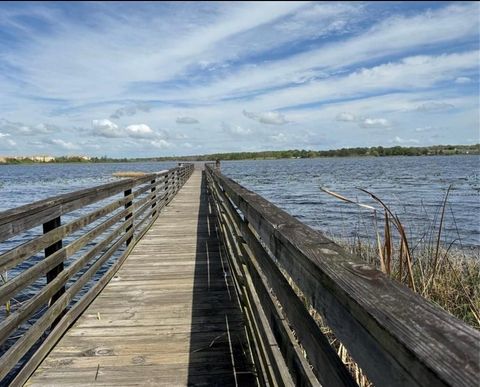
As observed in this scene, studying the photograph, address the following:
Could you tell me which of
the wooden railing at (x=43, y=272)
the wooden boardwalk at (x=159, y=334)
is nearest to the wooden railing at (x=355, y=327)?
the wooden boardwalk at (x=159, y=334)

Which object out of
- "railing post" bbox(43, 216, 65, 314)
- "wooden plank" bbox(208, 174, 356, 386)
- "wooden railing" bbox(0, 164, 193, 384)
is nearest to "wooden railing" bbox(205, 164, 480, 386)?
"wooden plank" bbox(208, 174, 356, 386)

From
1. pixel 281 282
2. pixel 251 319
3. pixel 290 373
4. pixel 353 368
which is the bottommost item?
pixel 353 368

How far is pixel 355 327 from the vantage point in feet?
3.54

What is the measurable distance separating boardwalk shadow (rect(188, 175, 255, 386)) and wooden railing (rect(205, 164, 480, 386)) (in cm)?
80

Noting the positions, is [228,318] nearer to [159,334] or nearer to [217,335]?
[217,335]

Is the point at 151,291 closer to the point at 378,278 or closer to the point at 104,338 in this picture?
the point at 104,338

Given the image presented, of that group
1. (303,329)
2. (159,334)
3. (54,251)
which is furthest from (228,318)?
(303,329)

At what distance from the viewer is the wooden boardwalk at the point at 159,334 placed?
2992 millimetres

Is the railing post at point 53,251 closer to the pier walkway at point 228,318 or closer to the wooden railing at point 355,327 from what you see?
the pier walkway at point 228,318

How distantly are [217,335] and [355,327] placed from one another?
2.76 m

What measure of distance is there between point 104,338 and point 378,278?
298 cm

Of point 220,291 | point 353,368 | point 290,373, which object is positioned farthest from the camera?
point 220,291

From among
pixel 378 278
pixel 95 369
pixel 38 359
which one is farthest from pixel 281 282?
pixel 38 359

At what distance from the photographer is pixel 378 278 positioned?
1229 mm
